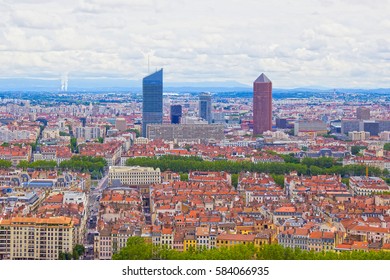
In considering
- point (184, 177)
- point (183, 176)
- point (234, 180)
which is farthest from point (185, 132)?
point (234, 180)

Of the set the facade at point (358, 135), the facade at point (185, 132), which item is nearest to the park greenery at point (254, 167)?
the facade at point (185, 132)

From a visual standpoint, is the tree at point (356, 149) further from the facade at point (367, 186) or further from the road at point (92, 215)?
the road at point (92, 215)

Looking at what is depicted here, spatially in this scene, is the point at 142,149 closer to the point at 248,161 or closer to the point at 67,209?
the point at 248,161

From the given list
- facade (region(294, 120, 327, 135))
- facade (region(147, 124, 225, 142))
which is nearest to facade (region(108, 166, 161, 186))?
facade (region(147, 124, 225, 142))

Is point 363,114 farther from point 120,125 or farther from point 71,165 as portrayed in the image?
point 71,165
